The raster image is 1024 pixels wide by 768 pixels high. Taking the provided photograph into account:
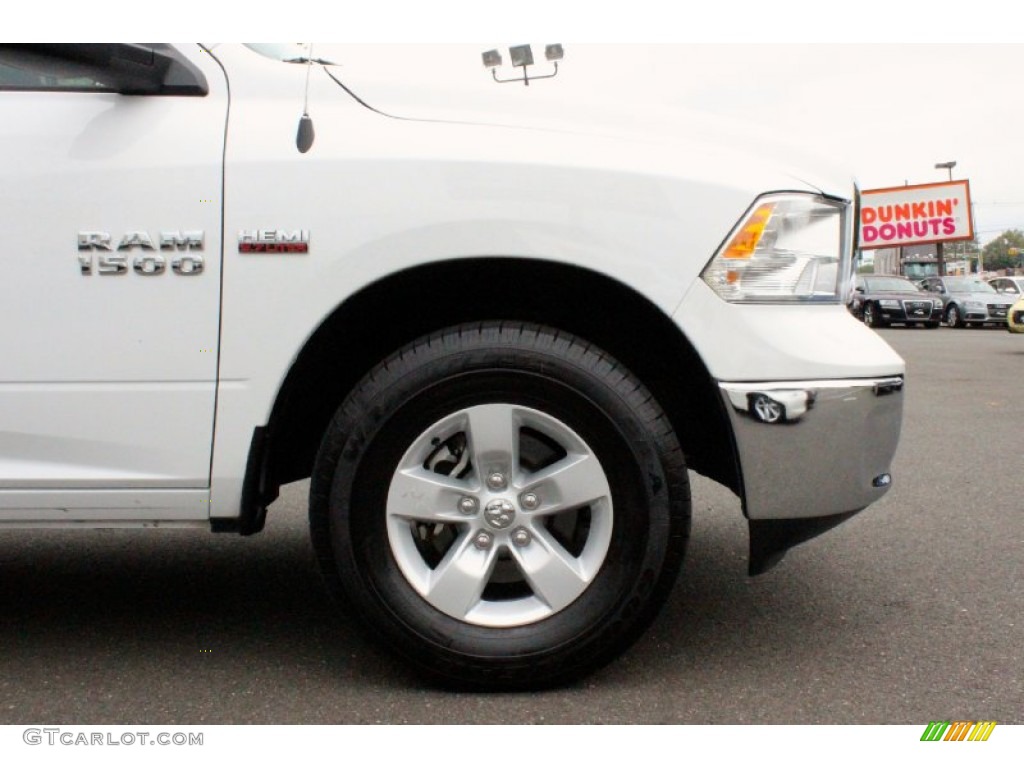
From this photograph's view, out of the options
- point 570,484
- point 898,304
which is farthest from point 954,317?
point 570,484

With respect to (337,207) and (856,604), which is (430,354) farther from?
(856,604)

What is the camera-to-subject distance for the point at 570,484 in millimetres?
2352

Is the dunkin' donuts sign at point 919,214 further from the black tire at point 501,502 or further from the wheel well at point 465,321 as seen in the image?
the black tire at point 501,502

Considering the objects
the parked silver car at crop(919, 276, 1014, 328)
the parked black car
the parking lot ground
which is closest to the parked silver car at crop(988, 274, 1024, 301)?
the parked silver car at crop(919, 276, 1014, 328)

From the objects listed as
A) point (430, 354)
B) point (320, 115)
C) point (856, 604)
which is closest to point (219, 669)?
point (430, 354)

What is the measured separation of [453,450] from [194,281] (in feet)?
2.34

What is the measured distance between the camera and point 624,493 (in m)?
2.34

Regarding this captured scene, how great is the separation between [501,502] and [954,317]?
27530 millimetres

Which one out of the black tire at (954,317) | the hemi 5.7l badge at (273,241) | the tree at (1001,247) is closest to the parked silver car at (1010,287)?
the black tire at (954,317)

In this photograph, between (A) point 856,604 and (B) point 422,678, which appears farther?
(A) point 856,604

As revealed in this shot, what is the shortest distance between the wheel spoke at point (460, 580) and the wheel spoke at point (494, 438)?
0.60 ft

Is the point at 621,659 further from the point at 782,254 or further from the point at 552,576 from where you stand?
the point at 782,254

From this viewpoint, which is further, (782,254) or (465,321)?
(465,321)

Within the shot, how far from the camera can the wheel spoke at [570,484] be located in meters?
2.34
